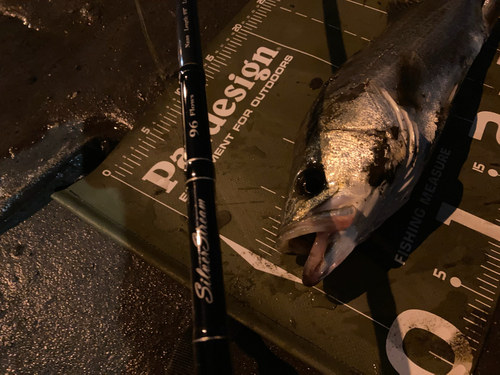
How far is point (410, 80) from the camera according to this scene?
1327 millimetres

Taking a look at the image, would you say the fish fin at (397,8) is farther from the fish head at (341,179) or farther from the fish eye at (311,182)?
the fish eye at (311,182)

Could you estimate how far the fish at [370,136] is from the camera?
3.51 ft

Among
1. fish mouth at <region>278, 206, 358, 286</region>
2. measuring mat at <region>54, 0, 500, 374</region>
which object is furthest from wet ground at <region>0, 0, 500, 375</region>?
fish mouth at <region>278, 206, 358, 286</region>

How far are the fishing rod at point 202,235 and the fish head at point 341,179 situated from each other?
15.7 inches

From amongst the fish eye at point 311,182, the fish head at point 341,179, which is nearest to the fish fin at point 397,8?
the fish head at point 341,179

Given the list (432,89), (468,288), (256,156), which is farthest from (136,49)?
(468,288)

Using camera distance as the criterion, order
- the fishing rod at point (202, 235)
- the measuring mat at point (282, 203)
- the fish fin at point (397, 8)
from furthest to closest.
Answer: the fish fin at point (397, 8), the measuring mat at point (282, 203), the fishing rod at point (202, 235)

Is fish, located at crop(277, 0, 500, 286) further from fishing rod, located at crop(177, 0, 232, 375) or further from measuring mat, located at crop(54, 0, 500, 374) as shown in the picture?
fishing rod, located at crop(177, 0, 232, 375)

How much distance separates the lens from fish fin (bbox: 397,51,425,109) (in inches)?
50.2

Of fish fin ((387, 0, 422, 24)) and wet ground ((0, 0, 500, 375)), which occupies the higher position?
fish fin ((387, 0, 422, 24))

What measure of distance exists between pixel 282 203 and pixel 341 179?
411mm

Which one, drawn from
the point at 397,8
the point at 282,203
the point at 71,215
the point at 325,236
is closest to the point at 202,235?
the point at 325,236

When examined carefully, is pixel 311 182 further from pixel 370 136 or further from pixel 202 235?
pixel 202 235

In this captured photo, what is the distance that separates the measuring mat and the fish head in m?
0.25
